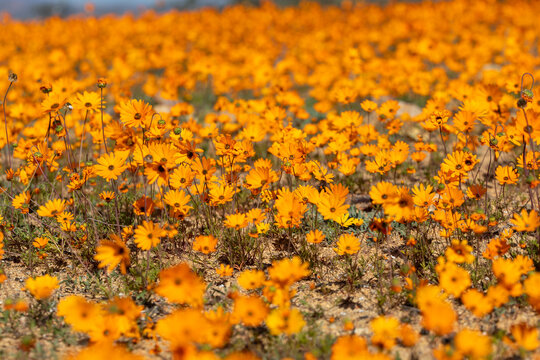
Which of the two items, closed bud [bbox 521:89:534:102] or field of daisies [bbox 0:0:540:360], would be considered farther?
closed bud [bbox 521:89:534:102]

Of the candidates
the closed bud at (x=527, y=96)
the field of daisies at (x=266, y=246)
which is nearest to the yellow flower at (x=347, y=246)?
the field of daisies at (x=266, y=246)

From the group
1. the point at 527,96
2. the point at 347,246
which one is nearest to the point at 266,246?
the point at 347,246

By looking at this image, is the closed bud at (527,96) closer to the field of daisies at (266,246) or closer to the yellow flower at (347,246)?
the field of daisies at (266,246)

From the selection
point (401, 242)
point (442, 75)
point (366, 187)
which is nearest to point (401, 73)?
point (442, 75)

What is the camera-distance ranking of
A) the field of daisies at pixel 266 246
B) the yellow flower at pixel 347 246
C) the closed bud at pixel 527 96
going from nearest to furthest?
the field of daisies at pixel 266 246 < the yellow flower at pixel 347 246 < the closed bud at pixel 527 96

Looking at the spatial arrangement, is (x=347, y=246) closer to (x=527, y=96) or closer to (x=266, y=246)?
(x=266, y=246)

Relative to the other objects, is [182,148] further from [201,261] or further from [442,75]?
[442,75]

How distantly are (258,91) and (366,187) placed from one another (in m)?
4.72

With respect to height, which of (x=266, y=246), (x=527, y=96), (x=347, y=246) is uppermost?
(x=527, y=96)

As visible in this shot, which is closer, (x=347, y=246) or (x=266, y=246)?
(x=347, y=246)

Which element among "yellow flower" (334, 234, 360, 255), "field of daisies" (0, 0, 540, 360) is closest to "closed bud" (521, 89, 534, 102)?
"field of daisies" (0, 0, 540, 360)

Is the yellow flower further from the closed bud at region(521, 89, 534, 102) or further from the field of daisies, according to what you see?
the closed bud at region(521, 89, 534, 102)

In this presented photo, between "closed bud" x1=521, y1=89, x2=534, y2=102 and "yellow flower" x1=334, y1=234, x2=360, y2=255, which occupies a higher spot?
"closed bud" x1=521, y1=89, x2=534, y2=102

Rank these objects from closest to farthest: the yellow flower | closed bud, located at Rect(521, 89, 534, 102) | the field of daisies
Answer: the field of daisies < the yellow flower < closed bud, located at Rect(521, 89, 534, 102)
